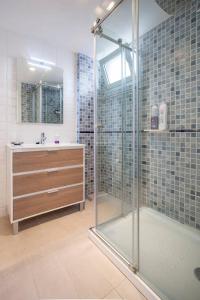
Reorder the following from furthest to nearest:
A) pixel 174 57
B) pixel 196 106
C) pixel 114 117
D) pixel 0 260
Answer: pixel 114 117
pixel 174 57
pixel 196 106
pixel 0 260

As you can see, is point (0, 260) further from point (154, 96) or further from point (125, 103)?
point (154, 96)

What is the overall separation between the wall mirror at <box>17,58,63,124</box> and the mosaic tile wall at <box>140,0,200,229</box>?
1.19 metres

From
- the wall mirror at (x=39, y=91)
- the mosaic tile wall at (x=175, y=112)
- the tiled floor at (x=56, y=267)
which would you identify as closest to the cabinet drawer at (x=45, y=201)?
the tiled floor at (x=56, y=267)

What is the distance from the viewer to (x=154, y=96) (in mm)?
1850

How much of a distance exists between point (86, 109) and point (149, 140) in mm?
1224

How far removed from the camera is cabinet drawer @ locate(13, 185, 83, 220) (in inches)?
67.1

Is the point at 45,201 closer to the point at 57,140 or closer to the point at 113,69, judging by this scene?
the point at 57,140

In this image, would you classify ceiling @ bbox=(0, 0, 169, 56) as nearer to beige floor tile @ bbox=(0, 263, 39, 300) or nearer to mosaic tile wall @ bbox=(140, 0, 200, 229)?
mosaic tile wall @ bbox=(140, 0, 200, 229)

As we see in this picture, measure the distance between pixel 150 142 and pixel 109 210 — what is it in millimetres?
845

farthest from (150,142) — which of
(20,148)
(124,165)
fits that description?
(20,148)

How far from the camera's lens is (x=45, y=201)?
1.86m

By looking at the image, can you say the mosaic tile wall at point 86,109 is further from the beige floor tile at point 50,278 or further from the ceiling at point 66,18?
the beige floor tile at point 50,278

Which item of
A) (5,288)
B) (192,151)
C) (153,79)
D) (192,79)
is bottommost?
(5,288)

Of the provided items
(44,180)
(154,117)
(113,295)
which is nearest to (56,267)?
(113,295)
